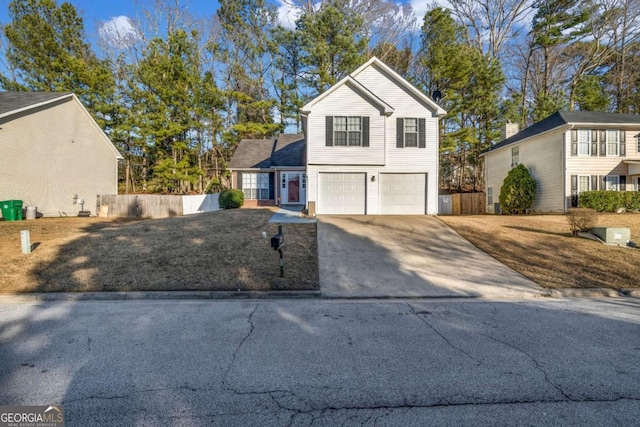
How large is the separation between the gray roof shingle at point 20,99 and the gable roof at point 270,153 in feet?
34.6

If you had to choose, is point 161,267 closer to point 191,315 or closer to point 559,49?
point 191,315

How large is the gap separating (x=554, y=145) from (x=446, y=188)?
15012mm

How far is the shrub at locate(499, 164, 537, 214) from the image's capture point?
1975 cm

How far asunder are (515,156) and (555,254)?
15732 mm

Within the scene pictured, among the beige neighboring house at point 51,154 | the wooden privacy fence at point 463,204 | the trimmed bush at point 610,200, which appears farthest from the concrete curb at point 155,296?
the wooden privacy fence at point 463,204

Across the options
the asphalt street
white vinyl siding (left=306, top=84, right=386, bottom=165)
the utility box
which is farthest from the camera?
white vinyl siding (left=306, top=84, right=386, bottom=165)

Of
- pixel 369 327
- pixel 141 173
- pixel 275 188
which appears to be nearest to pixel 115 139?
pixel 141 173

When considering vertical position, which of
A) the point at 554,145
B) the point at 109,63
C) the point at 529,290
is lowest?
the point at 529,290

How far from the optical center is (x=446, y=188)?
112 ft

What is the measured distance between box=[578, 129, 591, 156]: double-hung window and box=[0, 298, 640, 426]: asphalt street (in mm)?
17515

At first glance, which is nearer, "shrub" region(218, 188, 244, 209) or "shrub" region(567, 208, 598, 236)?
"shrub" region(567, 208, 598, 236)

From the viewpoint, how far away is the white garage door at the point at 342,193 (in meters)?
15.6

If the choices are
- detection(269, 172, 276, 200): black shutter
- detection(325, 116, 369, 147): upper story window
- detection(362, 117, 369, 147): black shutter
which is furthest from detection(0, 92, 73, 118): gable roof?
detection(362, 117, 369, 147): black shutter

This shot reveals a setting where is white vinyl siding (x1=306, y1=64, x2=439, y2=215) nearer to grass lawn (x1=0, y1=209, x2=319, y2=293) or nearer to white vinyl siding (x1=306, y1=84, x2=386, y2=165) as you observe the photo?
white vinyl siding (x1=306, y1=84, x2=386, y2=165)
